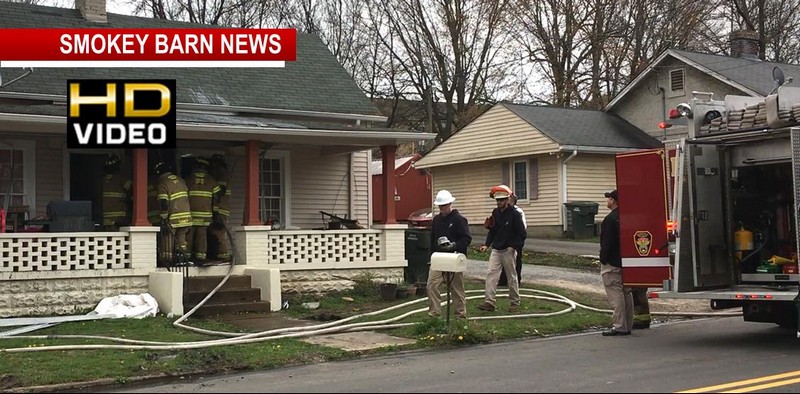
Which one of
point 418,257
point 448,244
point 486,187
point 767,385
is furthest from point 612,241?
point 486,187

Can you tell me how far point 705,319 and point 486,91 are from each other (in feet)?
103

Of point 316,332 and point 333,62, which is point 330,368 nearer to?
point 316,332

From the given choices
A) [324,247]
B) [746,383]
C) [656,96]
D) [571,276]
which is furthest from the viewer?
[656,96]

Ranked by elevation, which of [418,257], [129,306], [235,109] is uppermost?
[235,109]

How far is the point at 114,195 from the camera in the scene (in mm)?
15242

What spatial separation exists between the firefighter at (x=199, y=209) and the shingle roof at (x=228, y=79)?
2.29m

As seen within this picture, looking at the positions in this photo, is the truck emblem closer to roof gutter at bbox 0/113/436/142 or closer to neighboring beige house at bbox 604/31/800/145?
roof gutter at bbox 0/113/436/142

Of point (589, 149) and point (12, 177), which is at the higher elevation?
point (589, 149)

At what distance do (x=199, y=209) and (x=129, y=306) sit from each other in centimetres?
216

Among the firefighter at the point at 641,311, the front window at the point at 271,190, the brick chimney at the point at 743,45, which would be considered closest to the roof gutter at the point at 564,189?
the brick chimney at the point at 743,45

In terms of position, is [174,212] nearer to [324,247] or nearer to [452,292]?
[324,247]

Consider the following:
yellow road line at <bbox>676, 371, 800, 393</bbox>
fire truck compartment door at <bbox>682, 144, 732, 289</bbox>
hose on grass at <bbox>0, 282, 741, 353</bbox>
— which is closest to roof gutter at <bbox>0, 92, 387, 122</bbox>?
hose on grass at <bbox>0, 282, 741, 353</bbox>

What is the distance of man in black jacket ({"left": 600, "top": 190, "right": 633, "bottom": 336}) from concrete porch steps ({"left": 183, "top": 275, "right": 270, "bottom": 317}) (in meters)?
5.46

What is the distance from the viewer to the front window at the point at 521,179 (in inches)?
1134
